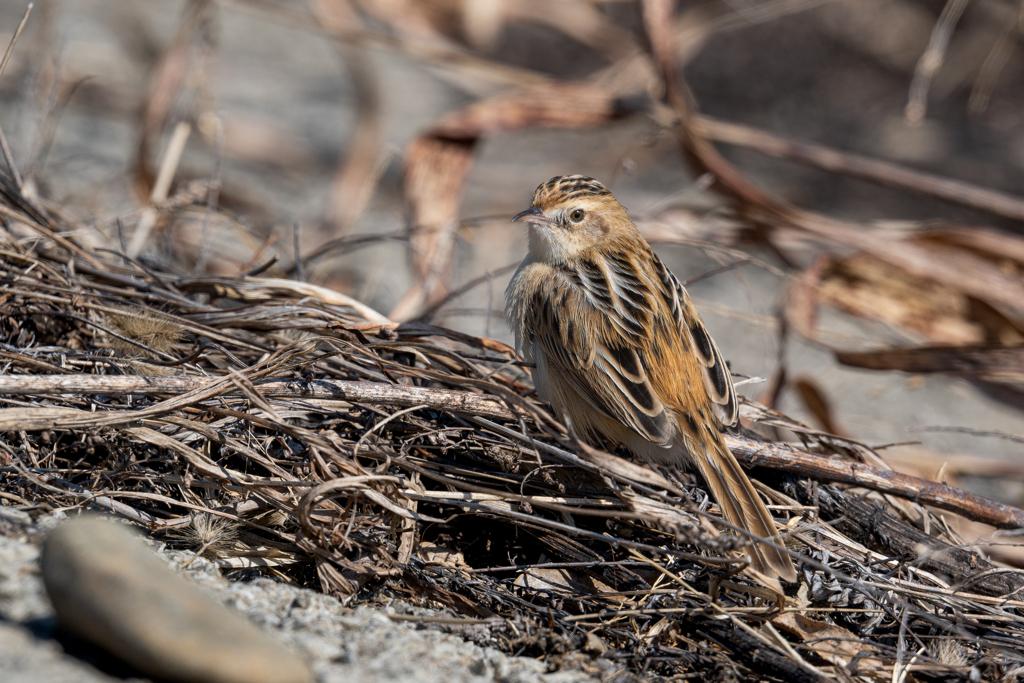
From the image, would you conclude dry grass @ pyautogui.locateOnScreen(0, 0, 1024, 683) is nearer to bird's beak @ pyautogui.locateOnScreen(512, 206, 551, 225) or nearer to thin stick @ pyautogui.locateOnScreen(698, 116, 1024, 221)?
bird's beak @ pyautogui.locateOnScreen(512, 206, 551, 225)

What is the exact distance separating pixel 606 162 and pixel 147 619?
30.4ft

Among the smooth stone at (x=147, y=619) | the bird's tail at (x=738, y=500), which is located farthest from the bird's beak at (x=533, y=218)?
the smooth stone at (x=147, y=619)

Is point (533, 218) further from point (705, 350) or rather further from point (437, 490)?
point (437, 490)

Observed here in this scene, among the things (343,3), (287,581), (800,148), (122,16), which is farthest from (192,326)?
(122,16)

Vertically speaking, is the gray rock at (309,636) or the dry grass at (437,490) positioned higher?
the dry grass at (437,490)

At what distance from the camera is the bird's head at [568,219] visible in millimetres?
3975

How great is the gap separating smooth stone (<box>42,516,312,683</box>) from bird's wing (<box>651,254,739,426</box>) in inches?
82.4

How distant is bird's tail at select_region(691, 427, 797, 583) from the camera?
9.20ft

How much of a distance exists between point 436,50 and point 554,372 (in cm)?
459

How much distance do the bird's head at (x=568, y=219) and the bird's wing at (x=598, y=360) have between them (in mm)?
382

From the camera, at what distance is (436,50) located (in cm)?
723

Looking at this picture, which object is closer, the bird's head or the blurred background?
the bird's head

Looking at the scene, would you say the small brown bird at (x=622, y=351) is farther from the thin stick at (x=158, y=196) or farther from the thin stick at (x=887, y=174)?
the thin stick at (x=887, y=174)

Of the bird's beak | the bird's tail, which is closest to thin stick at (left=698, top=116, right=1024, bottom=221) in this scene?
the bird's beak
